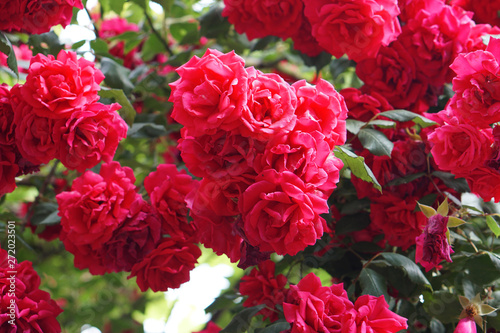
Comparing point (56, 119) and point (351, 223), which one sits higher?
point (56, 119)

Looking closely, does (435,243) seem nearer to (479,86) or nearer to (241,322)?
(479,86)

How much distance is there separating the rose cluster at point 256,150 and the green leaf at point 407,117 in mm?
205

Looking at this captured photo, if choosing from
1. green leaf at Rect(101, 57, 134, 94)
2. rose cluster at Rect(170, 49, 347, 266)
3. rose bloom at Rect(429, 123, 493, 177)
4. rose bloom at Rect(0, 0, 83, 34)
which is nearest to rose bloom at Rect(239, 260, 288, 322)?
rose cluster at Rect(170, 49, 347, 266)

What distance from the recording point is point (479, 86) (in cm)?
67

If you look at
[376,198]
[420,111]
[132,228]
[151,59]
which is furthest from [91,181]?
[151,59]

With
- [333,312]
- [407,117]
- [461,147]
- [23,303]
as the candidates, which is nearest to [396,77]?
[407,117]

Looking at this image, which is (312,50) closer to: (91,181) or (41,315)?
(91,181)

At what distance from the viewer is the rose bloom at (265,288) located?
83cm

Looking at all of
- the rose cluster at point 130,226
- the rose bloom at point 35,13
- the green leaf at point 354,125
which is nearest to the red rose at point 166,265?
the rose cluster at point 130,226

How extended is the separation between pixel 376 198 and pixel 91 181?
1.52 ft

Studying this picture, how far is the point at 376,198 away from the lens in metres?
0.82

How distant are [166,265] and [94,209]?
0.47 feet

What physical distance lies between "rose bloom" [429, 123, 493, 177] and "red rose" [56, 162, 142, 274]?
0.47 metres

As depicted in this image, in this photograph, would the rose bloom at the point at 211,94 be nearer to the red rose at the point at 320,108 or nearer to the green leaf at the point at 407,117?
the red rose at the point at 320,108
